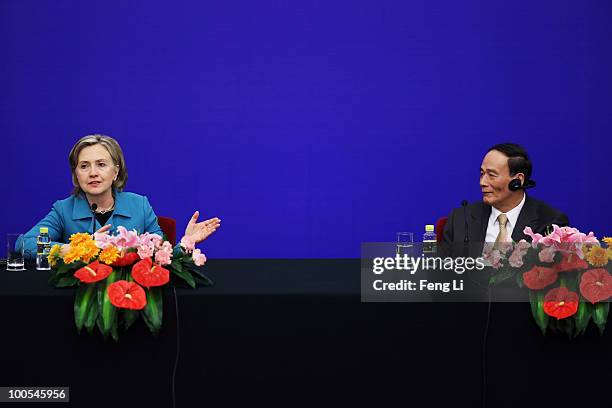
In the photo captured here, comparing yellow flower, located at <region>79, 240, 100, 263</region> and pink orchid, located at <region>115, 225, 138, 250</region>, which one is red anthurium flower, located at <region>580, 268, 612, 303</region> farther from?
yellow flower, located at <region>79, 240, 100, 263</region>

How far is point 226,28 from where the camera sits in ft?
14.0

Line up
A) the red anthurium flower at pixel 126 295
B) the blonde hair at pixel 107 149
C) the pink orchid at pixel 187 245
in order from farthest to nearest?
the blonde hair at pixel 107 149 → the pink orchid at pixel 187 245 → the red anthurium flower at pixel 126 295

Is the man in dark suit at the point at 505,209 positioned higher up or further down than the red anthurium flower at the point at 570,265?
higher up

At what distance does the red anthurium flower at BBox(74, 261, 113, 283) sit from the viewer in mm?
2100

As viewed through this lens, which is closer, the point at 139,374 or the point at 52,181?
the point at 139,374

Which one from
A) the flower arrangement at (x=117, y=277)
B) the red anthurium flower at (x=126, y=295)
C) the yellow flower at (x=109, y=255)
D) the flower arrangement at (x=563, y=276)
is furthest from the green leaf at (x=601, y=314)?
the yellow flower at (x=109, y=255)

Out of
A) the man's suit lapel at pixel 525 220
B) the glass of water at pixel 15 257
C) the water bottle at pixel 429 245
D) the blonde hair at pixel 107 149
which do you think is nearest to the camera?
the glass of water at pixel 15 257

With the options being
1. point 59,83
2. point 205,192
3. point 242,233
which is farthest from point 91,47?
point 242,233

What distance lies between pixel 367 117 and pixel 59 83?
5.86 ft

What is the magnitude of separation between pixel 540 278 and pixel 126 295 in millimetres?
1201

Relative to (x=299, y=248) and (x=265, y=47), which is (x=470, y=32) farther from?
(x=299, y=248)

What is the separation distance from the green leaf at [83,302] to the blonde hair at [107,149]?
41.2 inches

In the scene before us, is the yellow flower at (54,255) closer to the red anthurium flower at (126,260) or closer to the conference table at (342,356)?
the conference table at (342,356)

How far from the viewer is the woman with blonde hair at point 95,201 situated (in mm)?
3020
